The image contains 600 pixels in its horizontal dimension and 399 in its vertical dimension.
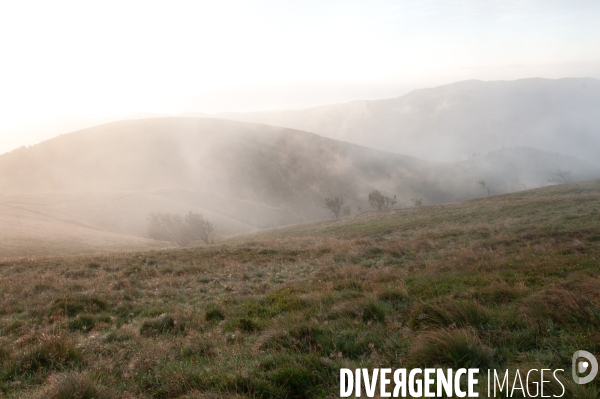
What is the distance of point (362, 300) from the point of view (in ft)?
26.8

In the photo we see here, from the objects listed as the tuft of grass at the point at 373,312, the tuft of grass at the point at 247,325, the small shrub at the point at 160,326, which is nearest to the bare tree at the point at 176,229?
the small shrub at the point at 160,326

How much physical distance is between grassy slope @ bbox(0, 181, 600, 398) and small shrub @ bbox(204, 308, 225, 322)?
4 cm

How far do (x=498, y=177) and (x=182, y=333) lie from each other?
216172 millimetres

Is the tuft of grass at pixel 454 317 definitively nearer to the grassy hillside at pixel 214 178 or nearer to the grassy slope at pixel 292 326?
the grassy slope at pixel 292 326

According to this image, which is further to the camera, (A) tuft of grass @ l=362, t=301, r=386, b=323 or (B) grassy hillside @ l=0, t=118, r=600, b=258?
(B) grassy hillside @ l=0, t=118, r=600, b=258

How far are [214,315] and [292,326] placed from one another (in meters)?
3.29

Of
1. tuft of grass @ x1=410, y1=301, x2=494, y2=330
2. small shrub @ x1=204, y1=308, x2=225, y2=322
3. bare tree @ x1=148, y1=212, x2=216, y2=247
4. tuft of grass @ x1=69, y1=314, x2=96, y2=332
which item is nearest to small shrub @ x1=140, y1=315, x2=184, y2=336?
small shrub @ x1=204, y1=308, x2=225, y2=322

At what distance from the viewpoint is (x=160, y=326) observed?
8547 mm

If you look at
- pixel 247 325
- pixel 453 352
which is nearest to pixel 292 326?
pixel 247 325

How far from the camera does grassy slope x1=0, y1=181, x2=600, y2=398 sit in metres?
5.04

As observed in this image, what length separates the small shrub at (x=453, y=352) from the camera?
4957mm

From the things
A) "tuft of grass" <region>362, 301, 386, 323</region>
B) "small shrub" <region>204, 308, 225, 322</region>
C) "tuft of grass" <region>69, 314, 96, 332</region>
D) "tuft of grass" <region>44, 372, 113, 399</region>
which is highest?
"tuft of grass" <region>44, 372, 113, 399</region>

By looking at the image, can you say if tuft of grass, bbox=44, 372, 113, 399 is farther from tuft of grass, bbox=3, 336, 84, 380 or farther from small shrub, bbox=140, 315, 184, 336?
small shrub, bbox=140, 315, 184, 336

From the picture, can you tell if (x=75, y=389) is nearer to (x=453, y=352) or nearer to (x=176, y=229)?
(x=453, y=352)
